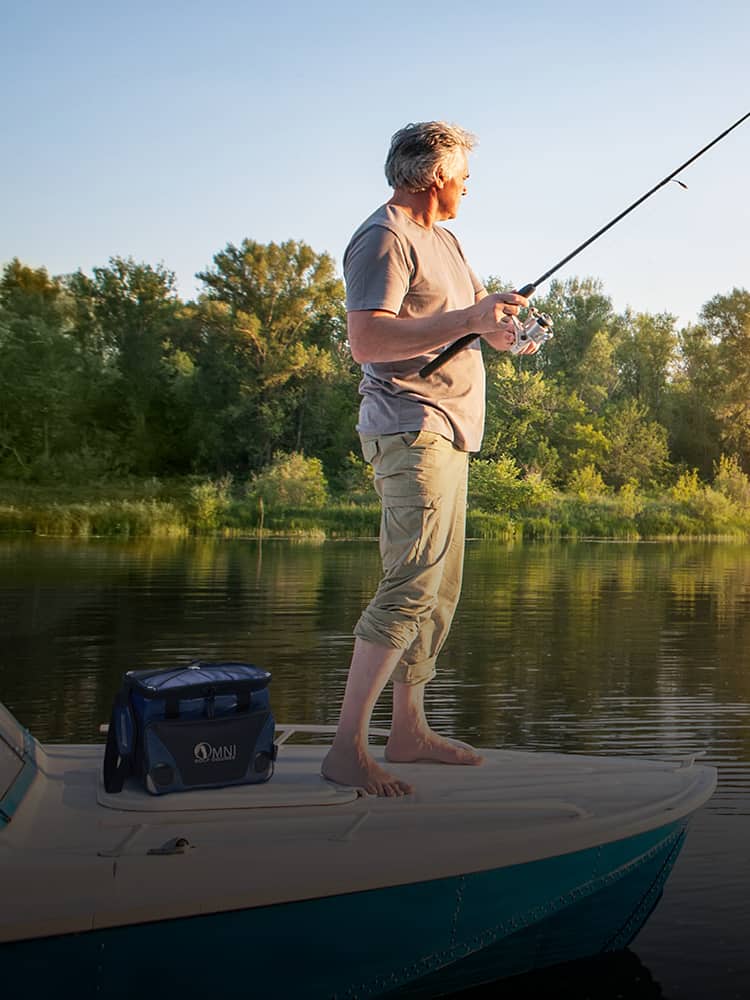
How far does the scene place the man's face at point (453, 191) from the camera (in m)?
3.04

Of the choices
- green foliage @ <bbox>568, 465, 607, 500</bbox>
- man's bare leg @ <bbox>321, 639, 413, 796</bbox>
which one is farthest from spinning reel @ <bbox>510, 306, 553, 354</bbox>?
green foliage @ <bbox>568, 465, 607, 500</bbox>

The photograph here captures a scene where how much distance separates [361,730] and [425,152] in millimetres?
1365

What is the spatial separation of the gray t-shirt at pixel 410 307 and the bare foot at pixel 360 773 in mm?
751

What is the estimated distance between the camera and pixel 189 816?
8.15 feet

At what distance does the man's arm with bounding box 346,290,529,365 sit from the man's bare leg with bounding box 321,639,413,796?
2.21 ft

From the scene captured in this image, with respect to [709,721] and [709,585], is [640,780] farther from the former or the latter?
[709,585]

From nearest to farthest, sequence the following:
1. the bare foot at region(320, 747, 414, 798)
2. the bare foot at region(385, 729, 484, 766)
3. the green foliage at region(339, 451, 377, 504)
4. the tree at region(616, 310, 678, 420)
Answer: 1. the bare foot at region(320, 747, 414, 798)
2. the bare foot at region(385, 729, 484, 766)
3. the green foliage at region(339, 451, 377, 504)
4. the tree at region(616, 310, 678, 420)

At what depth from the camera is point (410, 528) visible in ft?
9.45

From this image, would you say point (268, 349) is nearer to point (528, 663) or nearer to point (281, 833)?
point (528, 663)

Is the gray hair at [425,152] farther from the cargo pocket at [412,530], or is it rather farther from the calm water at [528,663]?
the calm water at [528,663]

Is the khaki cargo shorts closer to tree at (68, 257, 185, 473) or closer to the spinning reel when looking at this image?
Result: the spinning reel

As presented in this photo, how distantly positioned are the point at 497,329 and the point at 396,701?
3.20 feet

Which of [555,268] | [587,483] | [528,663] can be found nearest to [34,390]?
[587,483]

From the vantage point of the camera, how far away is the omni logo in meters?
2.63
